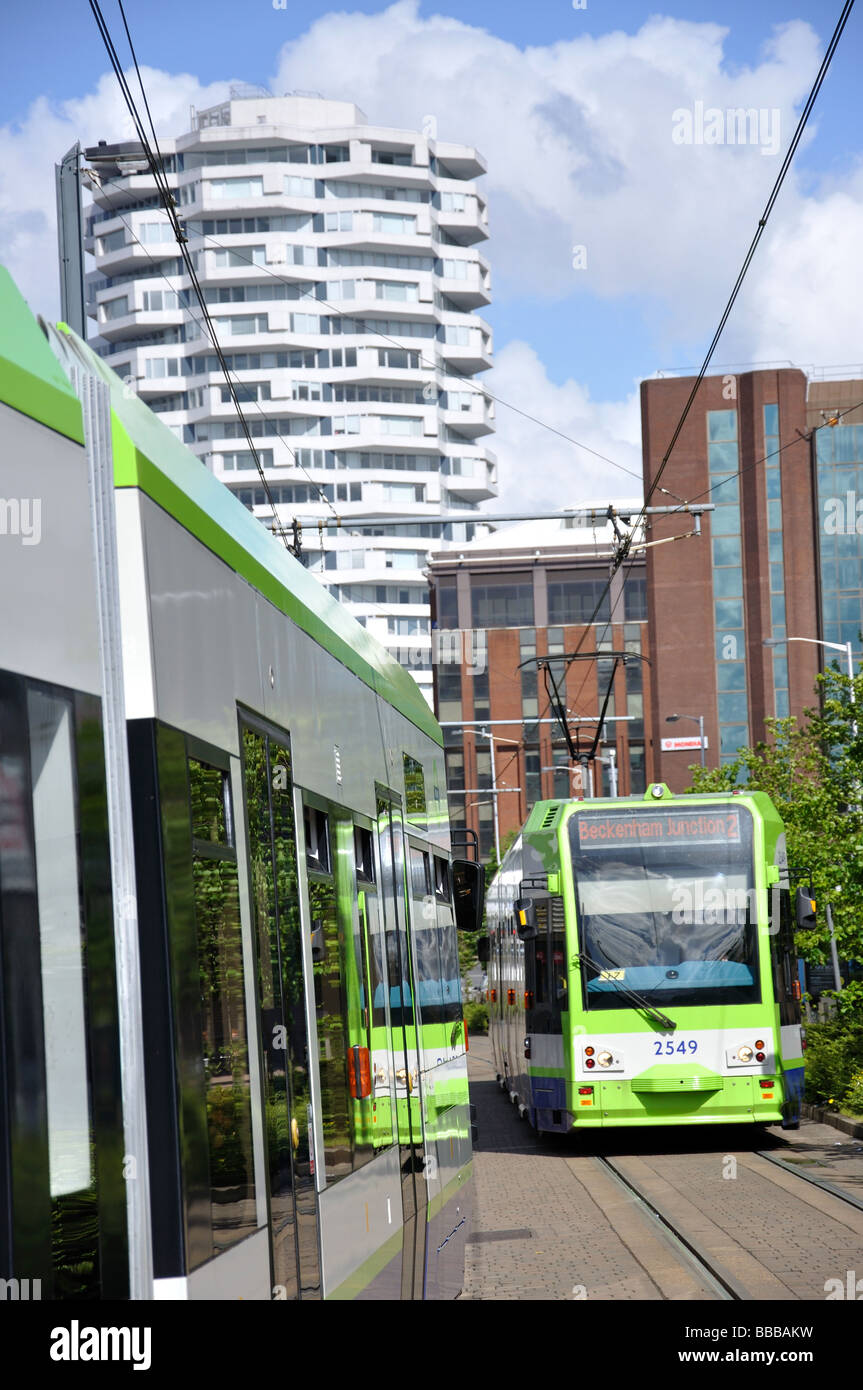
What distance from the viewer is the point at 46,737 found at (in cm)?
290

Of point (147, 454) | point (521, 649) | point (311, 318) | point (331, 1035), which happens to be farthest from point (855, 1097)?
point (311, 318)

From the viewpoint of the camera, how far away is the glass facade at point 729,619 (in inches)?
3499

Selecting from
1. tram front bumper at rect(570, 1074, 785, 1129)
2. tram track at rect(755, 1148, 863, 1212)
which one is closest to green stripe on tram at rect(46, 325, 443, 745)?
tram track at rect(755, 1148, 863, 1212)

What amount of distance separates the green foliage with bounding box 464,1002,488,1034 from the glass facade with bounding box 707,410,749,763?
Answer: 40207mm

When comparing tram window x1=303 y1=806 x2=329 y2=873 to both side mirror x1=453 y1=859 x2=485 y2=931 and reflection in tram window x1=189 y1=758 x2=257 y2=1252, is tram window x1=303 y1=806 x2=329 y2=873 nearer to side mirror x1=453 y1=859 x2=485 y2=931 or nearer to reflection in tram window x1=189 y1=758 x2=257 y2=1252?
reflection in tram window x1=189 y1=758 x2=257 y2=1252

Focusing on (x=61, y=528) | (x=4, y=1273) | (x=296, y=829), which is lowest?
(x=4, y=1273)

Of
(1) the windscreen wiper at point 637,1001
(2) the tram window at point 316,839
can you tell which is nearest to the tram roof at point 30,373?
(2) the tram window at point 316,839

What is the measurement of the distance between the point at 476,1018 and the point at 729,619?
1731 inches

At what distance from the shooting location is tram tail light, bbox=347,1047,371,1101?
5656 millimetres

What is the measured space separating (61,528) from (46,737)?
381mm

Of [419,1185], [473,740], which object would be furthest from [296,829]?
[473,740]

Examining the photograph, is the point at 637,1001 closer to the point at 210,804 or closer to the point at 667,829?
the point at 667,829

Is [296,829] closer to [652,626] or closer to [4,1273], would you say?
[4,1273]
